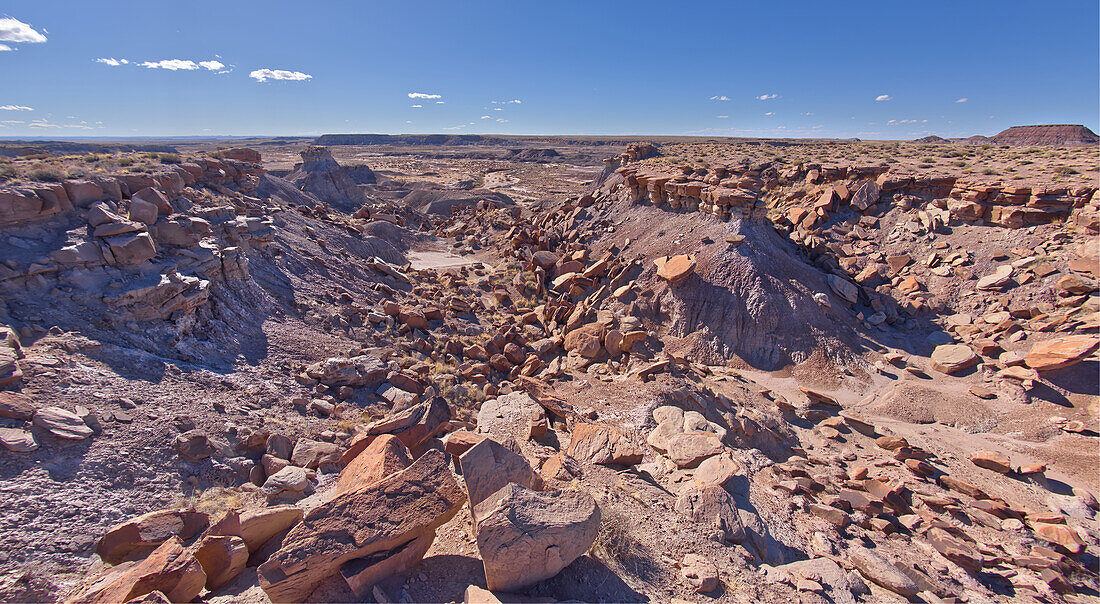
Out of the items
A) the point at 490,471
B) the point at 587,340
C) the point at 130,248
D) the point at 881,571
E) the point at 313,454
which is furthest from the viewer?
the point at 587,340

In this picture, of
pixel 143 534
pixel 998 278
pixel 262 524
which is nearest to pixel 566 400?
pixel 262 524

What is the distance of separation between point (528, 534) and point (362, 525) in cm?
173

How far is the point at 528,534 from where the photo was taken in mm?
4418

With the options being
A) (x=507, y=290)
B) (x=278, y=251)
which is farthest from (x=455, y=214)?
(x=278, y=251)

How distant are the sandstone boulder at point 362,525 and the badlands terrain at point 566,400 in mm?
24

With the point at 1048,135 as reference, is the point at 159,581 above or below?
below

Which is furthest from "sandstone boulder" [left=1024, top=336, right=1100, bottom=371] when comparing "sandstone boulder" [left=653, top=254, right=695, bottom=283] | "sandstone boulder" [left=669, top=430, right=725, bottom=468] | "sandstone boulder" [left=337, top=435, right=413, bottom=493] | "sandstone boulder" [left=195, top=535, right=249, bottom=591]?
"sandstone boulder" [left=195, top=535, right=249, bottom=591]

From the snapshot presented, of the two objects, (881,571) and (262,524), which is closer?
(262,524)

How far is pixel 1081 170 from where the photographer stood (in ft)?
60.9

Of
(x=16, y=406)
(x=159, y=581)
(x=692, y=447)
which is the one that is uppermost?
(x=16, y=406)

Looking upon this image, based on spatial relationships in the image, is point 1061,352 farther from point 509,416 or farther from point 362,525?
point 362,525

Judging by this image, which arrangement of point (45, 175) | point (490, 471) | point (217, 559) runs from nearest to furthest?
point (217, 559)
point (490, 471)
point (45, 175)

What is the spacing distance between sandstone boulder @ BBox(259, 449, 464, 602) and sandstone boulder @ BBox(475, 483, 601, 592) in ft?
1.98

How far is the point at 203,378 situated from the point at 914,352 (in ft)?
64.1
